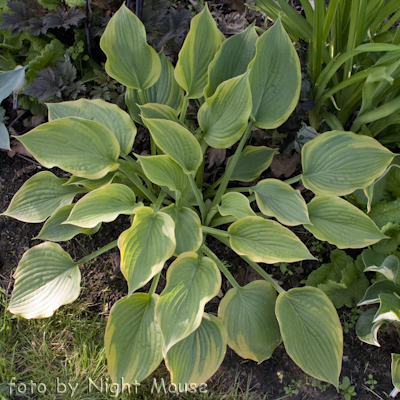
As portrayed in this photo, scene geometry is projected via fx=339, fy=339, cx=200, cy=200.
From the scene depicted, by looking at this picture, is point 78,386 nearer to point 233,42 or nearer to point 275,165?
point 275,165

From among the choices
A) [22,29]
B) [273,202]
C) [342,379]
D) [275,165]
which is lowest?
[342,379]

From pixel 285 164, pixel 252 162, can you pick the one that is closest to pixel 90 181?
pixel 252 162

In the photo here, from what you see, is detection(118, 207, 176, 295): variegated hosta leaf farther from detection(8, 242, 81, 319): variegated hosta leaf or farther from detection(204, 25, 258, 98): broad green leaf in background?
detection(204, 25, 258, 98): broad green leaf in background

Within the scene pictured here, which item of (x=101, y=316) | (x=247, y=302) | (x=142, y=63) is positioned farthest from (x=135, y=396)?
(x=142, y=63)

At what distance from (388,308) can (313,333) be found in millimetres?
283

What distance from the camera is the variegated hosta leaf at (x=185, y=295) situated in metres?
1.00

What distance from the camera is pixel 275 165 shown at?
65.2 inches

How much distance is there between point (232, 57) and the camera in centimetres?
126

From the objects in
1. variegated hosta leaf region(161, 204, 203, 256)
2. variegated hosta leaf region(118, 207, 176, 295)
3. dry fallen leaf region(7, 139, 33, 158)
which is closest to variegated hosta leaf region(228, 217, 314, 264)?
variegated hosta leaf region(161, 204, 203, 256)

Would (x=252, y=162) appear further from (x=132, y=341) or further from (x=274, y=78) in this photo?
(x=132, y=341)

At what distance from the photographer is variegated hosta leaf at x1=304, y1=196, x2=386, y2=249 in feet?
3.82

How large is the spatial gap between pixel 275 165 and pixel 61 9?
3.98ft

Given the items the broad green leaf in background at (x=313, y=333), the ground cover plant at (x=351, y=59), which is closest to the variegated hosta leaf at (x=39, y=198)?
the broad green leaf in background at (x=313, y=333)

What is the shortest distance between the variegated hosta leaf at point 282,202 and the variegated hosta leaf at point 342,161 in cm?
11
